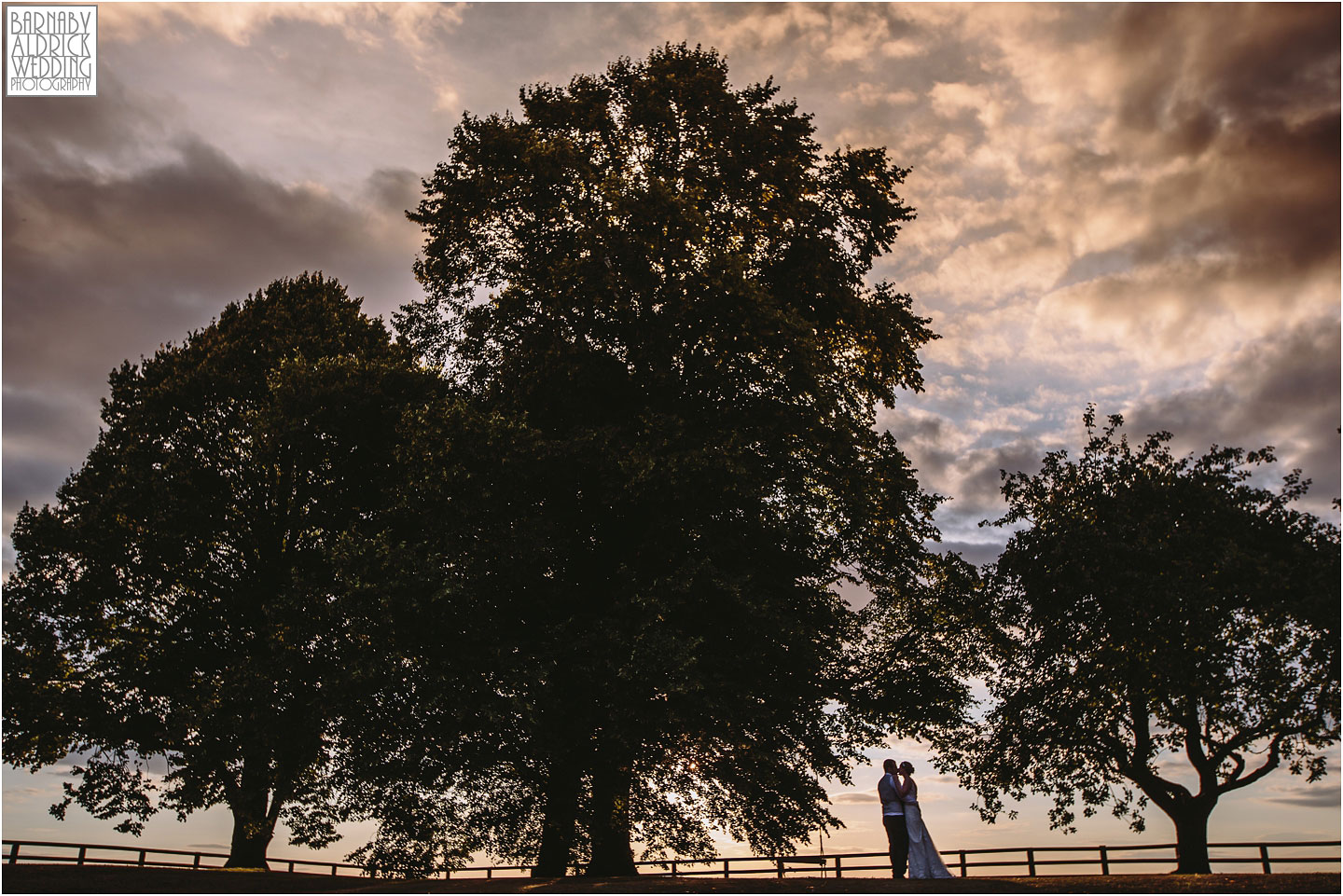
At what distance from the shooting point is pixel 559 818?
2014 cm

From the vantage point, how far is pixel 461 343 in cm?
2383

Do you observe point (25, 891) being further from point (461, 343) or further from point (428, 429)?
point (461, 343)

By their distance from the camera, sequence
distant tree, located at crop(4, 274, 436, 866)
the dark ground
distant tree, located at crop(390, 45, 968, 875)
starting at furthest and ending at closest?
distant tree, located at crop(4, 274, 436, 866), distant tree, located at crop(390, 45, 968, 875), the dark ground

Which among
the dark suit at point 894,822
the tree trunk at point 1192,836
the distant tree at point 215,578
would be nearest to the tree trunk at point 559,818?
the distant tree at point 215,578

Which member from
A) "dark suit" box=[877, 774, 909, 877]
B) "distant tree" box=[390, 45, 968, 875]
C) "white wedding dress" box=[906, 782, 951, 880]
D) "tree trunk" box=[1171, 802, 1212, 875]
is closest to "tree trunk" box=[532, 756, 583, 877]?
"distant tree" box=[390, 45, 968, 875]

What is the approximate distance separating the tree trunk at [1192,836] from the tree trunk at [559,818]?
1559 cm

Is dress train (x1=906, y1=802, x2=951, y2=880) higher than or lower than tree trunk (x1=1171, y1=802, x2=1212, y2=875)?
higher

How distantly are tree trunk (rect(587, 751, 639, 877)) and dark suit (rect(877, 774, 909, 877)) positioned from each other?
570cm

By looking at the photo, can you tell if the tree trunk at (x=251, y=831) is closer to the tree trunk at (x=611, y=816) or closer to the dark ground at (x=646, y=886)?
the dark ground at (x=646, y=886)

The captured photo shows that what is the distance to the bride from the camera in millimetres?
17266

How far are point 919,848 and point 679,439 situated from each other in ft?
31.1

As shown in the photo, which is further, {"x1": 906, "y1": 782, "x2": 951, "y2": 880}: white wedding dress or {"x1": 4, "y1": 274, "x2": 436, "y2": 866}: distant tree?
{"x1": 4, "y1": 274, "x2": 436, "y2": 866}: distant tree

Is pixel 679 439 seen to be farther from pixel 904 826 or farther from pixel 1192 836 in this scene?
pixel 1192 836

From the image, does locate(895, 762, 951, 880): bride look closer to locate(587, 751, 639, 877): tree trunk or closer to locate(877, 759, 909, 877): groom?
locate(877, 759, 909, 877): groom
